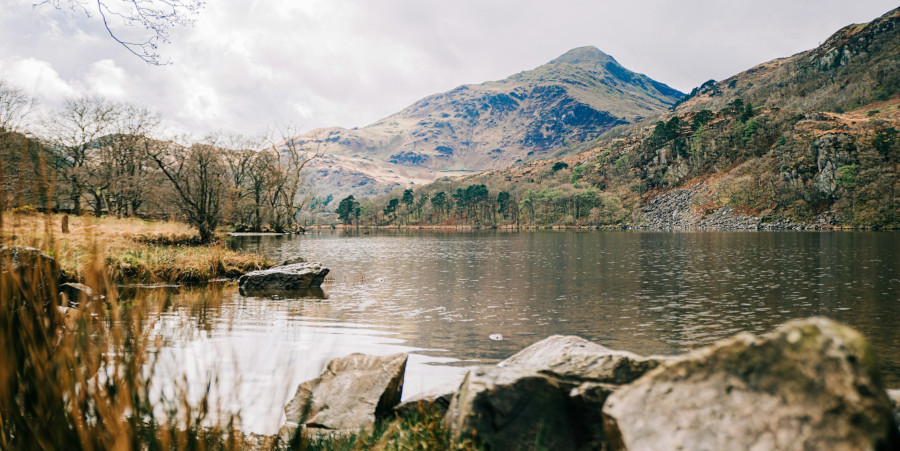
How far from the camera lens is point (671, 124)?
602 ft

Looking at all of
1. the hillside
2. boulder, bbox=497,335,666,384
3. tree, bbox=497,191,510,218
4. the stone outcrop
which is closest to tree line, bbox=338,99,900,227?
the hillside

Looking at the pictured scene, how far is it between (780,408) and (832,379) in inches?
11.8

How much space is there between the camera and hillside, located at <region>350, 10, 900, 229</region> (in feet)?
369

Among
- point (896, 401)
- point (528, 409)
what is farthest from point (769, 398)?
point (896, 401)

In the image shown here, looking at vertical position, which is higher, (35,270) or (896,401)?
(35,270)

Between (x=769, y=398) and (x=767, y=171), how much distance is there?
166 meters

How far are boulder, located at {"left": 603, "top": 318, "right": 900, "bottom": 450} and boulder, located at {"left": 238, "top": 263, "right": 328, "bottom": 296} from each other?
18.9 m

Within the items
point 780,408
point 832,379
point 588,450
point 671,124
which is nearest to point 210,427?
point 588,450

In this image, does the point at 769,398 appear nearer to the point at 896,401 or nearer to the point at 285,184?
the point at 896,401

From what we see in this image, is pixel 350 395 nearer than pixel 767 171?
Yes

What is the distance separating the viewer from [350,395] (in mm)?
6051

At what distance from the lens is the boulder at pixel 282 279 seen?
1992 cm

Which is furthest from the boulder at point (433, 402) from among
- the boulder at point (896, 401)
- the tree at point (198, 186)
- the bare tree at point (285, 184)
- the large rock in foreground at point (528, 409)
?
the bare tree at point (285, 184)

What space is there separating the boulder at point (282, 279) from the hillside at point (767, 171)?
423 ft
